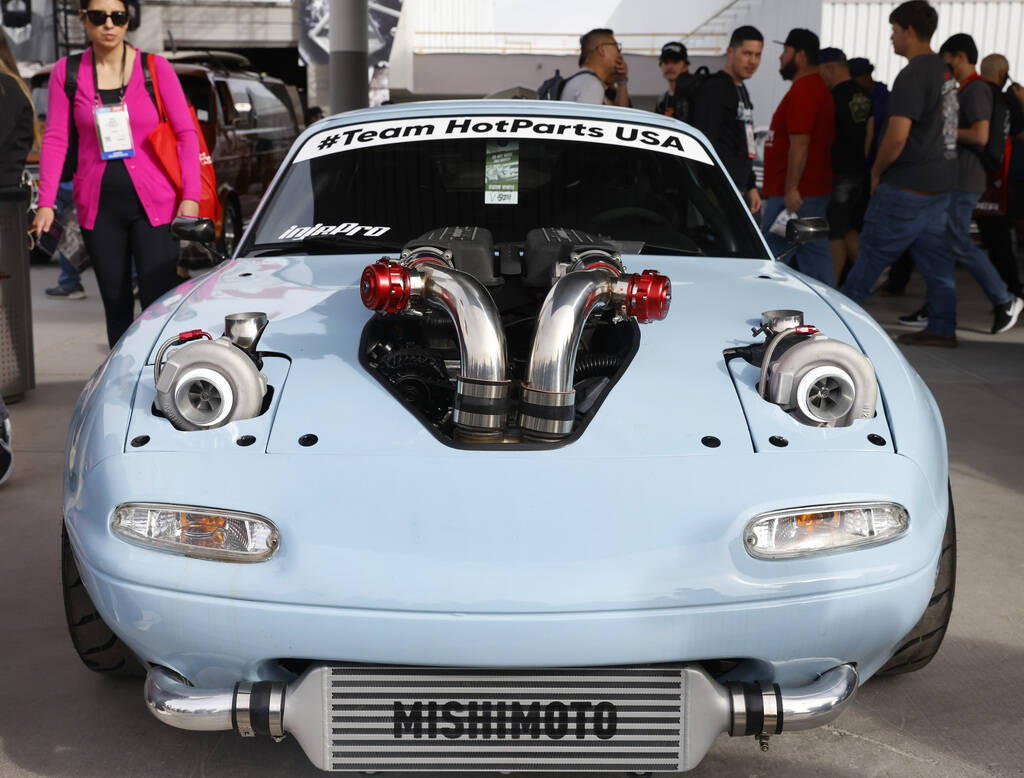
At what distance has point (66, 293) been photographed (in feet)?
Answer: 29.3

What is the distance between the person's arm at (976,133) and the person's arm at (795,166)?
1076 millimetres

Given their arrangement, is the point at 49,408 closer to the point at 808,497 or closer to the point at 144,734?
the point at 144,734

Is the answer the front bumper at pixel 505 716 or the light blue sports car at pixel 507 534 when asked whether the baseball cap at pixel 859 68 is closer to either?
the light blue sports car at pixel 507 534

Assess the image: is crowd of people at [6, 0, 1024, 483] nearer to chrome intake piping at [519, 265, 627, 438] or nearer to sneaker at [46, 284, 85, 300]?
sneaker at [46, 284, 85, 300]

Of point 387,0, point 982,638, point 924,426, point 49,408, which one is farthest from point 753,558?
point 387,0

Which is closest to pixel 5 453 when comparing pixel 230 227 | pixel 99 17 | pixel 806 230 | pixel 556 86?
pixel 99 17

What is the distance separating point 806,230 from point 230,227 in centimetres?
796

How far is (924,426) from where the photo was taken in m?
2.27

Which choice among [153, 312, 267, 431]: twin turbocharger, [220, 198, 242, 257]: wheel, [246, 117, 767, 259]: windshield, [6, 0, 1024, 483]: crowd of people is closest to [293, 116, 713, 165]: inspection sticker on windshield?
[246, 117, 767, 259]: windshield

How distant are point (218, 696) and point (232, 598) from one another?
0.67 feet

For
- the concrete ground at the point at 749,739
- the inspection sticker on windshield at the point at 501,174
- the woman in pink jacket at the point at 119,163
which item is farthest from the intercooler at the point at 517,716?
the woman in pink jacket at the point at 119,163

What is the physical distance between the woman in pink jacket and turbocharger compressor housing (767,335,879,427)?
2.97m

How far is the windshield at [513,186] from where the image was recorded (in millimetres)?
3398

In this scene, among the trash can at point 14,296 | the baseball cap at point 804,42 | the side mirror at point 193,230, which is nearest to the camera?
the side mirror at point 193,230
